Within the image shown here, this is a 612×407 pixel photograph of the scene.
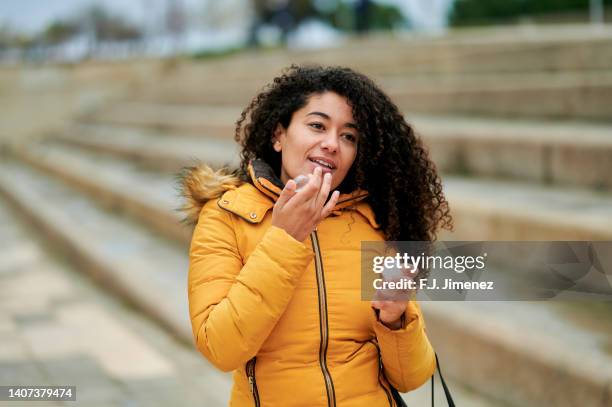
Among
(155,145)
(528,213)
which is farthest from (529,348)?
(155,145)

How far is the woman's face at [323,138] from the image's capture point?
1.58 meters

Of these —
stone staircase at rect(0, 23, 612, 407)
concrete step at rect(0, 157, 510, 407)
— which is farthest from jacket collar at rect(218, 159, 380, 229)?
concrete step at rect(0, 157, 510, 407)

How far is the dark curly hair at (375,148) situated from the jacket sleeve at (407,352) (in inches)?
10.4

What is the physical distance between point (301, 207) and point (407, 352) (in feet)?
1.40

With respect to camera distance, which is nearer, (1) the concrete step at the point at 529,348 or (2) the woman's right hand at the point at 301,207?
(2) the woman's right hand at the point at 301,207

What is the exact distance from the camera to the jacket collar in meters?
1.55

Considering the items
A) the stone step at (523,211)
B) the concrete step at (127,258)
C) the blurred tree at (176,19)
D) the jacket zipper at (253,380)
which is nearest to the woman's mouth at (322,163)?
the jacket zipper at (253,380)

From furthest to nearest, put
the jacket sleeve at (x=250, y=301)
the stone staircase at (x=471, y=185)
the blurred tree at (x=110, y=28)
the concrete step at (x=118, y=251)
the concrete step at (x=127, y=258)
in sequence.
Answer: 1. the blurred tree at (x=110, y=28)
2. the concrete step at (x=118, y=251)
3. the concrete step at (x=127, y=258)
4. the stone staircase at (x=471, y=185)
5. the jacket sleeve at (x=250, y=301)

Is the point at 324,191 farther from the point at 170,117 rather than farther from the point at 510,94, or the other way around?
the point at 170,117

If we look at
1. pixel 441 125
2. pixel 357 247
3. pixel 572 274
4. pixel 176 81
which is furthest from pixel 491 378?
pixel 176 81

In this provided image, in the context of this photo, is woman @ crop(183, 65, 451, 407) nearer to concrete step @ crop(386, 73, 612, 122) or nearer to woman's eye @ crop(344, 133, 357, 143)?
woman's eye @ crop(344, 133, 357, 143)

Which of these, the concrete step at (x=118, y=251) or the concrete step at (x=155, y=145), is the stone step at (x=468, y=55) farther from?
the concrete step at (x=118, y=251)

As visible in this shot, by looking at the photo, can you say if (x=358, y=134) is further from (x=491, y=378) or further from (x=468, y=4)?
(x=468, y=4)

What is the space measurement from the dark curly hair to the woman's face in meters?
0.02
